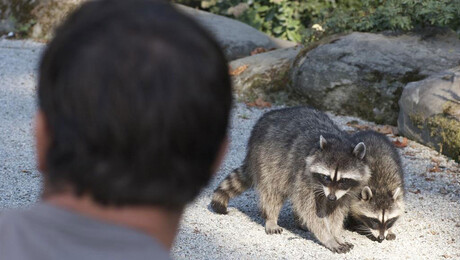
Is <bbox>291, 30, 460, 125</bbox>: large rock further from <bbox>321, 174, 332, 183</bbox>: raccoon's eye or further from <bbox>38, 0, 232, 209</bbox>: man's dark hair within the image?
<bbox>38, 0, 232, 209</bbox>: man's dark hair

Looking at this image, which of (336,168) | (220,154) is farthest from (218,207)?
(220,154)

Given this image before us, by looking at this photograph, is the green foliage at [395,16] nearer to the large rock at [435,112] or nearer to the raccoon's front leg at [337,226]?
the large rock at [435,112]

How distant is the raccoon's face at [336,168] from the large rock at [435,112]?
194 cm

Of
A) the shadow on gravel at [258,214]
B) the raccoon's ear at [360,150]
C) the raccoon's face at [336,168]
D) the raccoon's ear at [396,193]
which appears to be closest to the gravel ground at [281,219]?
the shadow on gravel at [258,214]

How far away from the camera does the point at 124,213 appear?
1.10 metres

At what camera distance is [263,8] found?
1129cm

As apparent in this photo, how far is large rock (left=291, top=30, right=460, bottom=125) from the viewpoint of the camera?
23.9 ft

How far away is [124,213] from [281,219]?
4376 millimetres

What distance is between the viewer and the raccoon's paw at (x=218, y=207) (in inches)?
200

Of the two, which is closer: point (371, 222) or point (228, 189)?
point (371, 222)

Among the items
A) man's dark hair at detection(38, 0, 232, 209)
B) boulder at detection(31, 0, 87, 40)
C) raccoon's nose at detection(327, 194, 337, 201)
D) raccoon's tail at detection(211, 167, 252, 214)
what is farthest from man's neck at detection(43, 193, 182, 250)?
boulder at detection(31, 0, 87, 40)

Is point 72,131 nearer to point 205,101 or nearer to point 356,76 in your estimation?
point 205,101

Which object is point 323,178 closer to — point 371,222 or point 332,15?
point 371,222

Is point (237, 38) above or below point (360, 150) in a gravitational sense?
below
